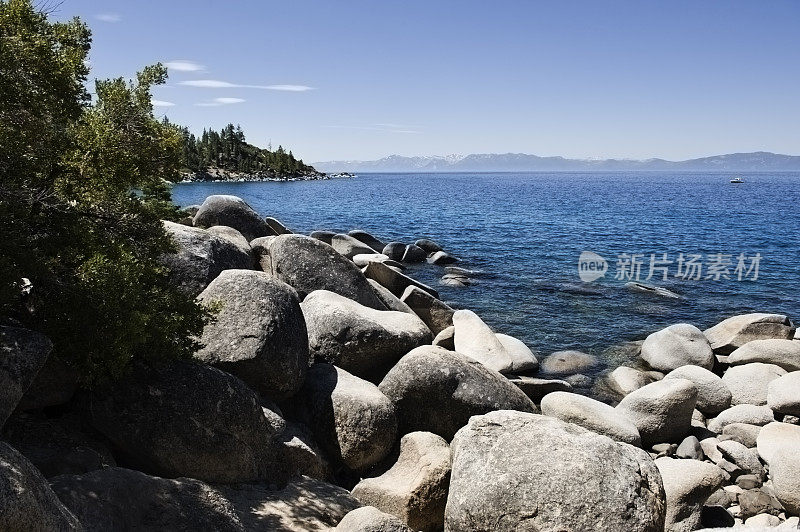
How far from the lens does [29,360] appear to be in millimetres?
7359

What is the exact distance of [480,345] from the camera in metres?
18.6

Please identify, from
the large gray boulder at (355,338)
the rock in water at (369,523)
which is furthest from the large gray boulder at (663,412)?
the rock in water at (369,523)

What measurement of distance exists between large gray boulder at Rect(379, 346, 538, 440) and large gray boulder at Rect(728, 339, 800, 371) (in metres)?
10.8

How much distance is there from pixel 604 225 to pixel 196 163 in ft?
328

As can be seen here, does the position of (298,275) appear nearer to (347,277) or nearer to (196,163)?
(347,277)

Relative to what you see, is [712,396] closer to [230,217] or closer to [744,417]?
[744,417]

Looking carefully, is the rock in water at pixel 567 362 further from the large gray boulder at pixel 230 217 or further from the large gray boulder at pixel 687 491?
the large gray boulder at pixel 230 217

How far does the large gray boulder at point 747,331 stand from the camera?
832 inches

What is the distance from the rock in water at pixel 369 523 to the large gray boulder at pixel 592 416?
6296 mm

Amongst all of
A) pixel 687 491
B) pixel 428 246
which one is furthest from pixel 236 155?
pixel 687 491

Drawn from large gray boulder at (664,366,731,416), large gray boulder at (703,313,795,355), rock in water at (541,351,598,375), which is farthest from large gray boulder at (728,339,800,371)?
rock in water at (541,351,598,375)

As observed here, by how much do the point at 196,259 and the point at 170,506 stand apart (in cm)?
839

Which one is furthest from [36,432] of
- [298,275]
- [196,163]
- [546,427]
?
[196,163]

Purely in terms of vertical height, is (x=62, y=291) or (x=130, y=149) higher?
(x=130, y=149)
